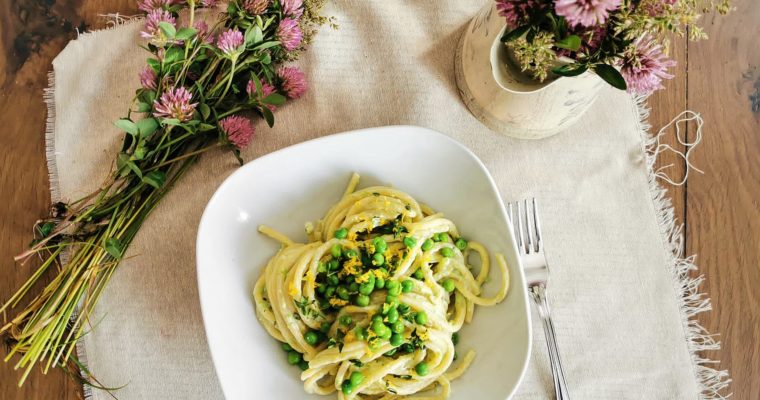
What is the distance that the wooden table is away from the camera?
2059mm

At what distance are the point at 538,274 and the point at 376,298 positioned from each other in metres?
0.54

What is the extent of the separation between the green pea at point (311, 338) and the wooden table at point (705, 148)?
1.04 m

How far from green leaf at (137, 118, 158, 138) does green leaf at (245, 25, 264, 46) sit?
0.38 meters

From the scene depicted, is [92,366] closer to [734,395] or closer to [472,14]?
[472,14]

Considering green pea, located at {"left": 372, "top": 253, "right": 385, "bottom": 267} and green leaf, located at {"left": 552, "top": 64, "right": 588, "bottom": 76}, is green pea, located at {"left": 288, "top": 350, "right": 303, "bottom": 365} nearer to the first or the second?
green pea, located at {"left": 372, "top": 253, "right": 385, "bottom": 267}

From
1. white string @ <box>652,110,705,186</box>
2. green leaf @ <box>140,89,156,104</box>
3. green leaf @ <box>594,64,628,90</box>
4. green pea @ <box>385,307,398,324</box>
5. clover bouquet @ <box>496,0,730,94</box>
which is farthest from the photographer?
white string @ <box>652,110,705,186</box>

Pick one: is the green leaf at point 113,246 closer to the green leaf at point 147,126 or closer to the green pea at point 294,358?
the green leaf at point 147,126

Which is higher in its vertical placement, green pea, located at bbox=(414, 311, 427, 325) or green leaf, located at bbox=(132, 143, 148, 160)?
green leaf, located at bbox=(132, 143, 148, 160)

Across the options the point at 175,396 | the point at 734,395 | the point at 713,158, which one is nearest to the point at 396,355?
the point at 175,396

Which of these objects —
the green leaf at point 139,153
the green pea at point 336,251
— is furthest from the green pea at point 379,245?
the green leaf at point 139,153

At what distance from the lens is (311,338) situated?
174cm

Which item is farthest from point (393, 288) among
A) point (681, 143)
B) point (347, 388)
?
point (681, 143)

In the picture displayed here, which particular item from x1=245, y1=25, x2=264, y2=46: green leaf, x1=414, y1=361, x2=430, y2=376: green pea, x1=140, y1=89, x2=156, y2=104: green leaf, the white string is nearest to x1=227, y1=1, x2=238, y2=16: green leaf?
x1=245, y1=25, x2=264, y2=46: green leaf

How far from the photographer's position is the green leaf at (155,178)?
1871 millimetres
